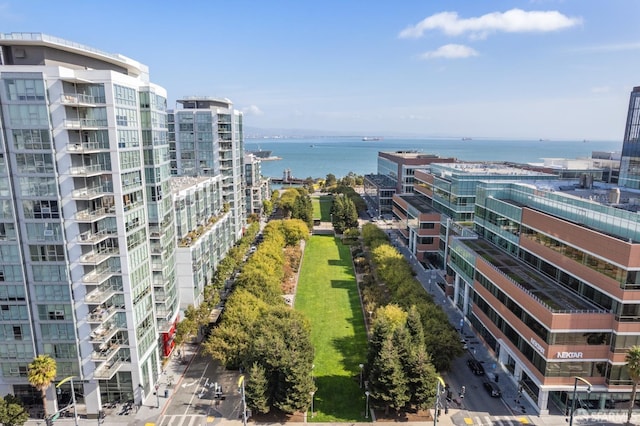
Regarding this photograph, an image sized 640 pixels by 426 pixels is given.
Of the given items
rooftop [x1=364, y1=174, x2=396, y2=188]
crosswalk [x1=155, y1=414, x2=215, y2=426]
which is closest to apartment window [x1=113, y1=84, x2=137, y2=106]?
crosswalk [x1=155, y1=414, x2=215, y2=426]

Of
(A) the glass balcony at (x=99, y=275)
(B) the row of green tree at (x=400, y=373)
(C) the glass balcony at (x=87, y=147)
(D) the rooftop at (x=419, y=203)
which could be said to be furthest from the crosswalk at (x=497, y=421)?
(D) the rooftop at (x=419, y=203)

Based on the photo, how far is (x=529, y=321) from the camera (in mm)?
51375

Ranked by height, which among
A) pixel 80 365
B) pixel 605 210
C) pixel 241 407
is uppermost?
pixel 605 210

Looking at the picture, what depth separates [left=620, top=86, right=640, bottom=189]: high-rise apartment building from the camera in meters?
85.8

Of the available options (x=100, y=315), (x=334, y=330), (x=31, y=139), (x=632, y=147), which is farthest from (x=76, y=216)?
(x=632, y=147)

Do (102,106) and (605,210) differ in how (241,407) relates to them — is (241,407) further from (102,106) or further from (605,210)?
(605,210)

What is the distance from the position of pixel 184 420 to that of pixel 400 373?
88.3 ft

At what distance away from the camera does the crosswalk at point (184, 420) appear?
47906mm

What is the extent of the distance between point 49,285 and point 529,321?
2303 inches

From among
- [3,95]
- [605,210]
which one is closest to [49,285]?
[3,95]

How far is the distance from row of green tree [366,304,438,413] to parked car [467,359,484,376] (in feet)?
41.0

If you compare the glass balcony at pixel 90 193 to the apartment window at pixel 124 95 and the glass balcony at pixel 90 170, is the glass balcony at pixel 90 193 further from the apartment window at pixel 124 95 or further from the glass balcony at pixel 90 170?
the apartment window at pixel 124 95

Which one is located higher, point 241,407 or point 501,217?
point 501,217

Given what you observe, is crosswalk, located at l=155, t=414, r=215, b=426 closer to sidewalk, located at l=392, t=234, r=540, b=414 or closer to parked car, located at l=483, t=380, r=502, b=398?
parked car, located at l=483, t=380, r=502, b=398
